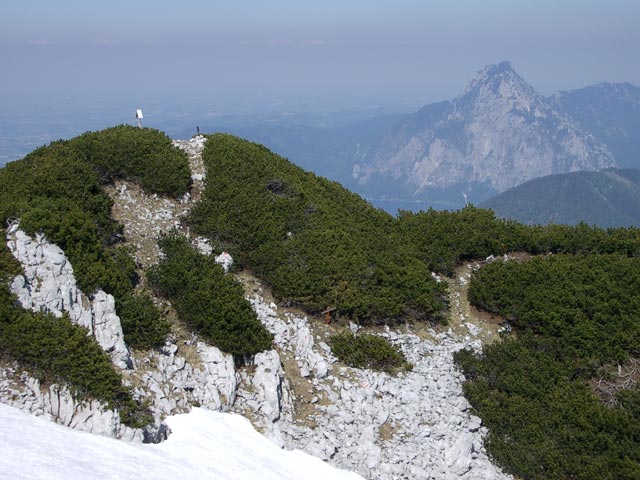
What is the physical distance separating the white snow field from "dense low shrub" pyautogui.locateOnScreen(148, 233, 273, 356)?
2400 mm

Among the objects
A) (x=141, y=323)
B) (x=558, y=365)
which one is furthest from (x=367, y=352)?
(x=141, y=323)

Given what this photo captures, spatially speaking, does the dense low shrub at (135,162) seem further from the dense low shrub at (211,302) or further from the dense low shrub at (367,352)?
the dense low shrub at (367,352)

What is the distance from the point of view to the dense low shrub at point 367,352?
722 inches

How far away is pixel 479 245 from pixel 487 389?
29.9 feet

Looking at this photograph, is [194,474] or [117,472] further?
[194,474]

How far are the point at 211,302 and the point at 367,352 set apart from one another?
553 centimetres

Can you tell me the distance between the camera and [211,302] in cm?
1762

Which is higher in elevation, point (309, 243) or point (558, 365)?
point (309, 243)

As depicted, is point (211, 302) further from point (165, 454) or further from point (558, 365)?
point (558, 365)

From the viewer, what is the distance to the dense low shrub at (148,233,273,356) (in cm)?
1709

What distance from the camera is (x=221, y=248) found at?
70.7 feet

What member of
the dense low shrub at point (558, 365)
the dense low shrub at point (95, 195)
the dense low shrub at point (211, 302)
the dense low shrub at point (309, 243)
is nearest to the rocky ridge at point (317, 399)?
the dense low shrub at point (211, 302)

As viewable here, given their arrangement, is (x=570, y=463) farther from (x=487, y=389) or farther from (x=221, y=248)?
(x=221, y=248)

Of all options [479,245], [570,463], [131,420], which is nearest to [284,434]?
[131,420]
